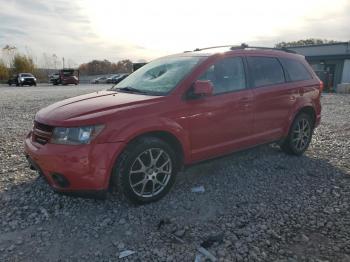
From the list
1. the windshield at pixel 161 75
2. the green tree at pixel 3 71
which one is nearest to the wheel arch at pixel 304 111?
the windshield at pixel 161 75

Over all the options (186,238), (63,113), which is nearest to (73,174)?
(63,113)

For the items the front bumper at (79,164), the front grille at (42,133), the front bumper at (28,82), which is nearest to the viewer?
the front bumper at (79,164)

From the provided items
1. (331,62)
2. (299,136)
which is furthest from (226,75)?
(331,62)

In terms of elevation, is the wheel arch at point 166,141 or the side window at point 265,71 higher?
the side window at point 265,71

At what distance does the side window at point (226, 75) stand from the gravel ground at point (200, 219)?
130 centimetres

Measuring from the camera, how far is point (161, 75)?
4387 millimetres

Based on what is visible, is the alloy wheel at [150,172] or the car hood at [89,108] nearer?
the car hood at [89,108]

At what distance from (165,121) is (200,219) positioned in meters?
1.17

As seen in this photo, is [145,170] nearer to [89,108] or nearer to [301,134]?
[89,108]

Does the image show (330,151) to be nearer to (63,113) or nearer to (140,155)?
(140,155)

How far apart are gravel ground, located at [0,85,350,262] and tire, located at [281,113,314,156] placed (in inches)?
21.5

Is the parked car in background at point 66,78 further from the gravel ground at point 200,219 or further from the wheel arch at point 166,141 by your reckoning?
the wheel arch at point 166,141

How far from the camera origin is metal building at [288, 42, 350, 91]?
86.5ft

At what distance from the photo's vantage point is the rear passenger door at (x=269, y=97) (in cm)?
467
